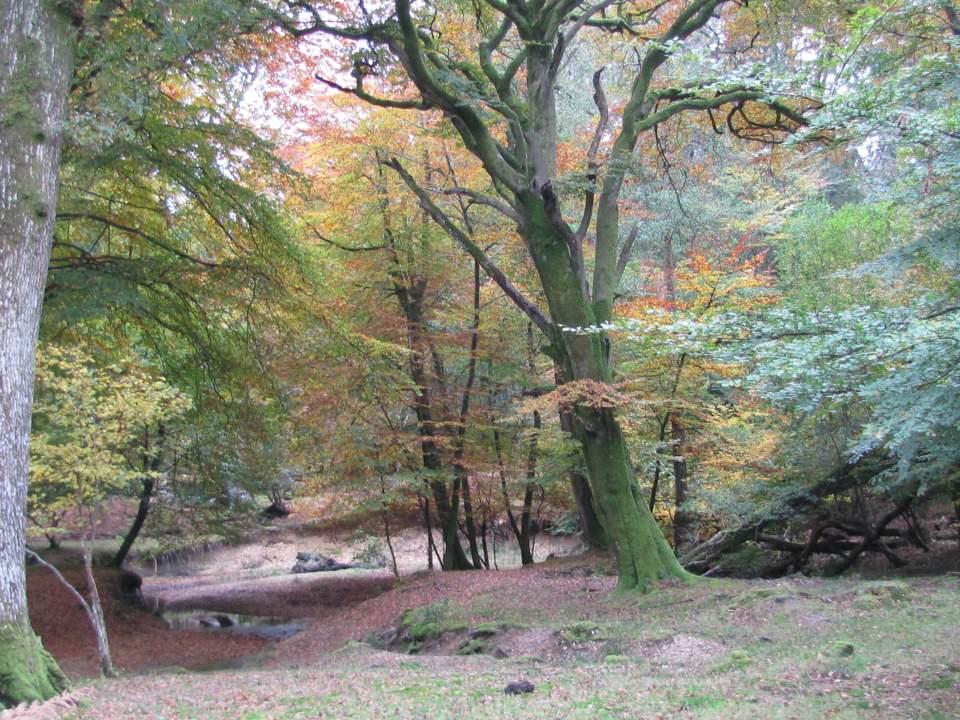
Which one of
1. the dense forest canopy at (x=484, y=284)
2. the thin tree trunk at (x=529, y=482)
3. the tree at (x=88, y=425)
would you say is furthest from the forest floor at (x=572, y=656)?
the thin tree trunk at (x=529, y=482)

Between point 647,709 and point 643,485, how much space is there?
12239mm

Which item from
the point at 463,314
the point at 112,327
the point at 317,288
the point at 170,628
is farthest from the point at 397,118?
the point at 170,628

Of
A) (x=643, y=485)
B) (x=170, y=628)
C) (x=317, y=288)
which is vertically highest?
(x=317, y=288)

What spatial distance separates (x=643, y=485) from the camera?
17.4 meters

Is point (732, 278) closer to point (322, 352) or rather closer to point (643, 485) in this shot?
point (643, 485)

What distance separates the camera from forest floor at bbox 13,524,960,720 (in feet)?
18.1

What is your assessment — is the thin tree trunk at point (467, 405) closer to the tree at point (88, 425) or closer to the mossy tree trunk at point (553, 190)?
the mossy tree trunk at point (553, 190)

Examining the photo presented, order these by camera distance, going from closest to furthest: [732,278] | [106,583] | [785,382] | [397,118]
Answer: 1. [785,382]
2. [732,278]
3. [397,118]
4. [106,583]

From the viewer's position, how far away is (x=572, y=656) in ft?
27.6

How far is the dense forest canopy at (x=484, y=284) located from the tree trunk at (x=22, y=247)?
1.6 inches

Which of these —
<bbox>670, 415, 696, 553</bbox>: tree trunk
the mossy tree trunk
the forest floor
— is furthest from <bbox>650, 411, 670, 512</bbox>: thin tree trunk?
the mossy tree trunk

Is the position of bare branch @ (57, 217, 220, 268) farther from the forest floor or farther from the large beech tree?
the forest floor

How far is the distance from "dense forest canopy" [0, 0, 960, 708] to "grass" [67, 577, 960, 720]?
139 cm

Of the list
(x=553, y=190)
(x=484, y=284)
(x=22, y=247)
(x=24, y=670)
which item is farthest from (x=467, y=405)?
(x=24, y=670)
